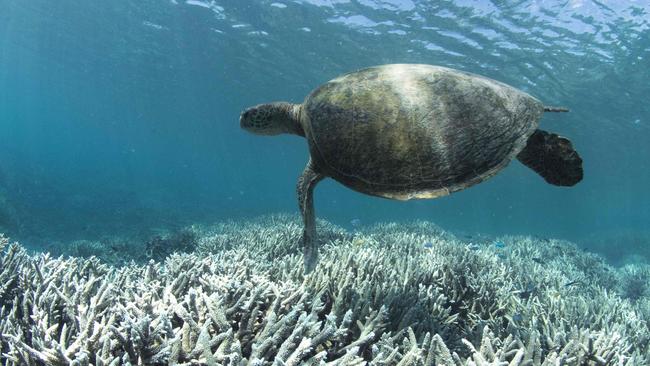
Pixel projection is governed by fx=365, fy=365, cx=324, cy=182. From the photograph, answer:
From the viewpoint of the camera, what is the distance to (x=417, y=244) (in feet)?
27.2

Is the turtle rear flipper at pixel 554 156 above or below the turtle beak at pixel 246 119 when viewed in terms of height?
above

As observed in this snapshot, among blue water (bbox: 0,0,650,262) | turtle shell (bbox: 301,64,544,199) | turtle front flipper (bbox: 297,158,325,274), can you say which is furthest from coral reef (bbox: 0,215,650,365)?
blue water (bbox: 0,0,650,262)

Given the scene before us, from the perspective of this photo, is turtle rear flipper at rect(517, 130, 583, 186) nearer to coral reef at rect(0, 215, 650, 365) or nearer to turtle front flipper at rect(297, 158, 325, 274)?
coral reef at rect(0, 215, 650, 365)

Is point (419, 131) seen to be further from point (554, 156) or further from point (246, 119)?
point (246, 119)

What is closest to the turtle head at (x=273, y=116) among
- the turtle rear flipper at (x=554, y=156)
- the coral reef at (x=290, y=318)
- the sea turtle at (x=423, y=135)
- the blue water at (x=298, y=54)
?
the sea turtle at (x=423, y=135)

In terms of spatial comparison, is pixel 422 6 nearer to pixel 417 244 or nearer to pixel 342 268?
pixel 417 244

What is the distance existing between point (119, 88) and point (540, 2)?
2224 inches

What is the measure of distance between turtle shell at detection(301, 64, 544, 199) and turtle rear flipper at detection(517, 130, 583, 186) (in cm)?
22

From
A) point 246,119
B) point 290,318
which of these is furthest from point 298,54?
point 290,318

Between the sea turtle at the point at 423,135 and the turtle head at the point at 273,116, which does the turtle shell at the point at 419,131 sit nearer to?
the sea turtle at the point at 423,135

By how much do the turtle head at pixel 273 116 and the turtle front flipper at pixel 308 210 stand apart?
2.53 ft

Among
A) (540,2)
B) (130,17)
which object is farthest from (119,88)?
(540,2)

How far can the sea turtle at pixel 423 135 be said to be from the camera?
3.39m

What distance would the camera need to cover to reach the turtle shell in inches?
133
